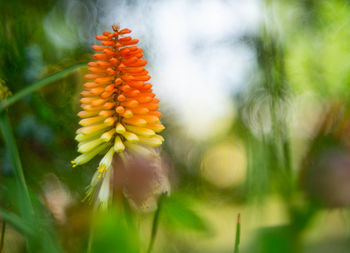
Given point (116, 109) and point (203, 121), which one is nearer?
point (116, 109)

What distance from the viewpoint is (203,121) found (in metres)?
2.34

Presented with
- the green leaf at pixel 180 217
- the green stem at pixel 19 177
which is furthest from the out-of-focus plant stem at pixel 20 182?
the green leaf at pixel 180 217

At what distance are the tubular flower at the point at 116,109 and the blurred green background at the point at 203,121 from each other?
90mm

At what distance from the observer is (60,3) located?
1.48m

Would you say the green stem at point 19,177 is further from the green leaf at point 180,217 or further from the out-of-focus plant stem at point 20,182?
the green leaf at point 180,217

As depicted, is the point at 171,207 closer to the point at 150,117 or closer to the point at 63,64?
the point at 150,117

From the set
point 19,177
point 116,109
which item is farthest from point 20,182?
point 116,109

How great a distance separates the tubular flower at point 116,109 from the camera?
57 cm

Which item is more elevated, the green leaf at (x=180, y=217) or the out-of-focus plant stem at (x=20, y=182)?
the out-of-focus plant stem at (x=20, y=182)

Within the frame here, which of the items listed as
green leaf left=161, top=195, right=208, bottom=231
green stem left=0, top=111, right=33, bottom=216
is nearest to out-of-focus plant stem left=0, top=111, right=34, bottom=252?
green stem left=0, top=111, right=33, bottom=216

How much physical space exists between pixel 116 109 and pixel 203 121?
1.78 meters

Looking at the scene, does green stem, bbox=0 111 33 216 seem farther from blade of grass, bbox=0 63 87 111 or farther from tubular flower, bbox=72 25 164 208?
tubular flower, bbox=72 25 164 208

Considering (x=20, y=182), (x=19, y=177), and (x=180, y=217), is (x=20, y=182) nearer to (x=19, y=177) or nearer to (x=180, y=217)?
(x=19, y=177)

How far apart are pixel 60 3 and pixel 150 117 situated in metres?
1.12
